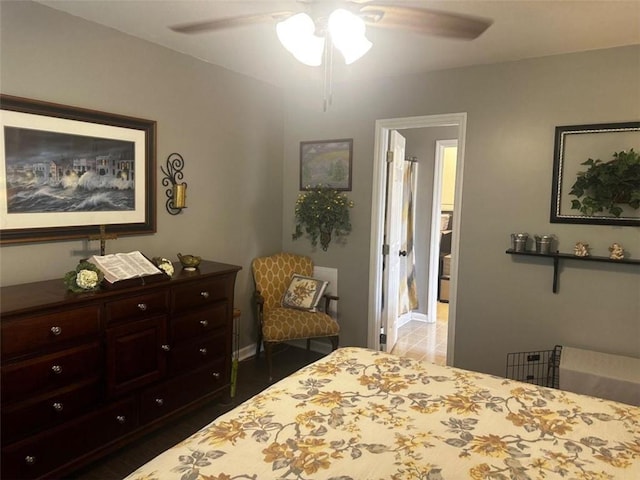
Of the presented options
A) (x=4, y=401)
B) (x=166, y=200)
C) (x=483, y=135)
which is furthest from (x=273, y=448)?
(x=483, y=135)

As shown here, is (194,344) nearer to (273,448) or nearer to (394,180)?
(273,448)

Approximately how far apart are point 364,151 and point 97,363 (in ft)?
8.65

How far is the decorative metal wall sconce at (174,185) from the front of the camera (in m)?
3.15

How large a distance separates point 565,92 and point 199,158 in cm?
271

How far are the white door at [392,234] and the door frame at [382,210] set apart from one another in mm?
61

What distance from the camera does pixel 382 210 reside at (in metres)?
3.81

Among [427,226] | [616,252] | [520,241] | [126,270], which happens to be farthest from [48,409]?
[427,226]

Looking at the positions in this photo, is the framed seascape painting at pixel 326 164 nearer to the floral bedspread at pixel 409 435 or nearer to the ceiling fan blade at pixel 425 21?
the ceiling fan blade at pixel 425 21

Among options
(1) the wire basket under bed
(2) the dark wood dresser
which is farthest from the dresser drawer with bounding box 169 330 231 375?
(1) the wire basket under bed

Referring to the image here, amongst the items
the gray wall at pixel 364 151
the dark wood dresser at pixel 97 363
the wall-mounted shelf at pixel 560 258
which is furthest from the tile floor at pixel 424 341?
the dark wood dresser at pixel 97 363

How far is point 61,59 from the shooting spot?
2459 mm

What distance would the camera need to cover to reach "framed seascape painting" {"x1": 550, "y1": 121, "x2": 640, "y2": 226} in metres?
2.71

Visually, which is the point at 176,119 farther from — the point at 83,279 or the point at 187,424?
the point at 187,424

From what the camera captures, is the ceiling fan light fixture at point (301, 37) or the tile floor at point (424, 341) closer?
the ceiling fan light fixture at point (301, 37)
